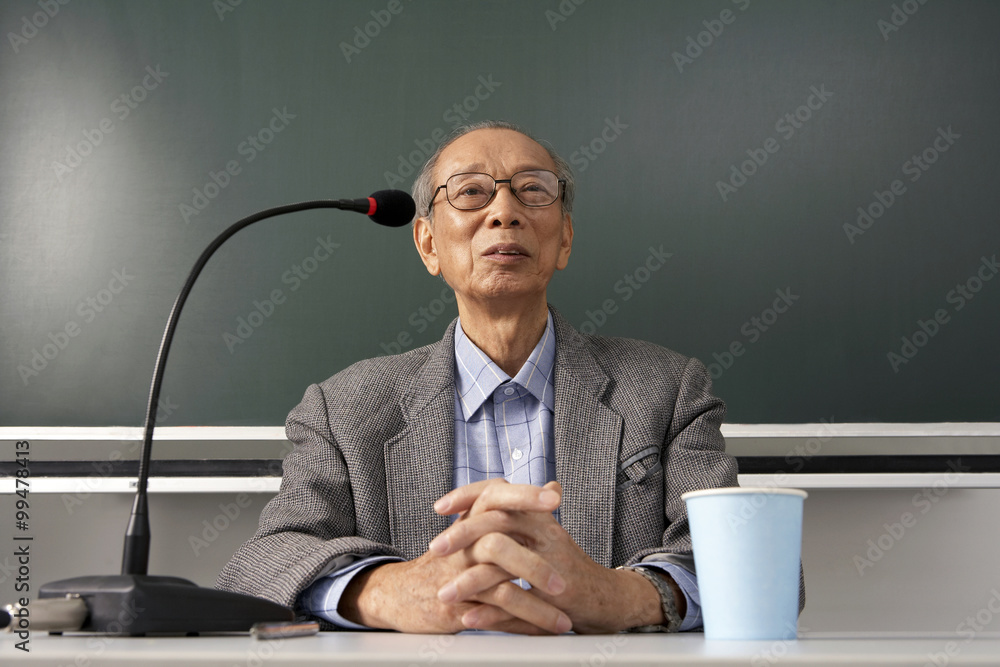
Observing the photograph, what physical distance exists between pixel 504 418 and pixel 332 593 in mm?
598

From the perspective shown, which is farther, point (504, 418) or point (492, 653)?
point (504, 418)

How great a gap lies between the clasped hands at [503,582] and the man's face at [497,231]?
0.69 m

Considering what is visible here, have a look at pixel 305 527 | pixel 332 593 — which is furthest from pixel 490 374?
pixel 332 593

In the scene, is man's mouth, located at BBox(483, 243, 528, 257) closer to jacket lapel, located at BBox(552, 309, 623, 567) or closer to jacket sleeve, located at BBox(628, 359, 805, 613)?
jacket lapel, located at BBox(552, 309, 623, 567)

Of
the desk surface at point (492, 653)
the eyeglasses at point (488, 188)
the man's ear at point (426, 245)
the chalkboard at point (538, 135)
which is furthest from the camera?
the chalkboard at point (538, 135)

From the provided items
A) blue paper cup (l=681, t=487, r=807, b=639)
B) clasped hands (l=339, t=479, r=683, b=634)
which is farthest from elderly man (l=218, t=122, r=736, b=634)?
blue paper cup (l=681, t=487, r=807, b=639)

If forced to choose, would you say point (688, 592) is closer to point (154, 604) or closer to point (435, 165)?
point (154, 604)

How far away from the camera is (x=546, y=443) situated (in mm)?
1691

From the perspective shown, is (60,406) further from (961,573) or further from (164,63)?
(961,573)

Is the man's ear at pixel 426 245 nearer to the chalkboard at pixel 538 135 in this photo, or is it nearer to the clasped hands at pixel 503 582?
the chalkboard at pixel 538 135

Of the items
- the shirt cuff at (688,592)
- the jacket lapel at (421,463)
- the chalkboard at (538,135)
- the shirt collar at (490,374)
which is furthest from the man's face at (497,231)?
the shirt cuff at (688,592)

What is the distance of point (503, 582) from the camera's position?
1.09 metres

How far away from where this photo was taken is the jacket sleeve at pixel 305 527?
1242mm

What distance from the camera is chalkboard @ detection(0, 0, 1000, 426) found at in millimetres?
2076
